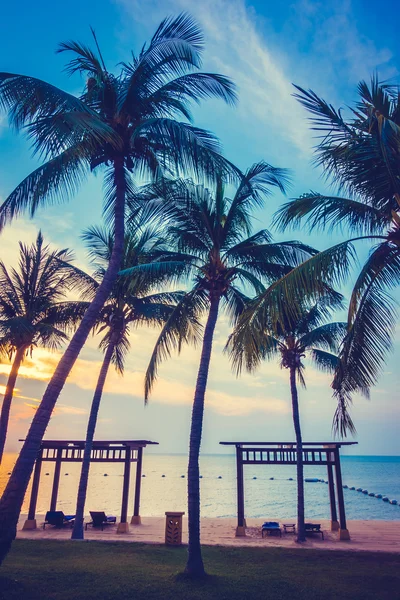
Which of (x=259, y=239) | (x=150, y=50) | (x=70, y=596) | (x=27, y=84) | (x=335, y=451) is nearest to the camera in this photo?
(x=70, y=596)

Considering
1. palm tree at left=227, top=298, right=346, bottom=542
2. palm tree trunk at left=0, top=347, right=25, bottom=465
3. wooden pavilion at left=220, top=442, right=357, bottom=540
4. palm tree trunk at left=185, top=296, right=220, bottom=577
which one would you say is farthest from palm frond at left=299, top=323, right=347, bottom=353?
palm tree trunk at left=0, top=347, right=25, bottom=465

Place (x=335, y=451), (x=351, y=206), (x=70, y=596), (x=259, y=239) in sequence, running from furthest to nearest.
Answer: (x=335, y=451), (x=259, y=239), (x=351, y=206), (x=70, y=596)

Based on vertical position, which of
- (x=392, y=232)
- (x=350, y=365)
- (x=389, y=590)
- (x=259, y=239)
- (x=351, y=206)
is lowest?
(x=389, y=590)

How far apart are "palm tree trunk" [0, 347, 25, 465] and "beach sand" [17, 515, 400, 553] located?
11.6 feet

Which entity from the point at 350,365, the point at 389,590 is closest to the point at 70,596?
the point at 389,590

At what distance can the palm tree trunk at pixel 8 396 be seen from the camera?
1388cm

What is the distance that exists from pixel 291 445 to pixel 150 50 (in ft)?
47.6

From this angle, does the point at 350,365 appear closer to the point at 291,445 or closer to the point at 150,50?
the point at 150,50

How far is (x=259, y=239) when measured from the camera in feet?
38.9

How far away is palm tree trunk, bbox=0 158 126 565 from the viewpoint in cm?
666

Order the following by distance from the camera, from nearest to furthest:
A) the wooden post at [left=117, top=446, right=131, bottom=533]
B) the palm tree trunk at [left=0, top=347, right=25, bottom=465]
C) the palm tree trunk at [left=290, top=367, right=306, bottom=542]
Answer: the palm tree trunk at [left=0, top=347, right=25, bottom=465] → the palm tree trunk at [left=290, top=367, right=306, bottom=542] → the wooden post at [left=117, top=446, right=131, bottom=533]

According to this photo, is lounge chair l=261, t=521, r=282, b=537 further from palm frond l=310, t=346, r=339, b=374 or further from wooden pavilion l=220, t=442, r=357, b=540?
palm frond l=310, t=346, r=339, b=374

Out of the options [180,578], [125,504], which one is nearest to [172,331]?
[180,578]

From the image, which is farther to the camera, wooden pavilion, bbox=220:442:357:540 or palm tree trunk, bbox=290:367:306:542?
wooden pavilion, bbox=220:442:357:540
